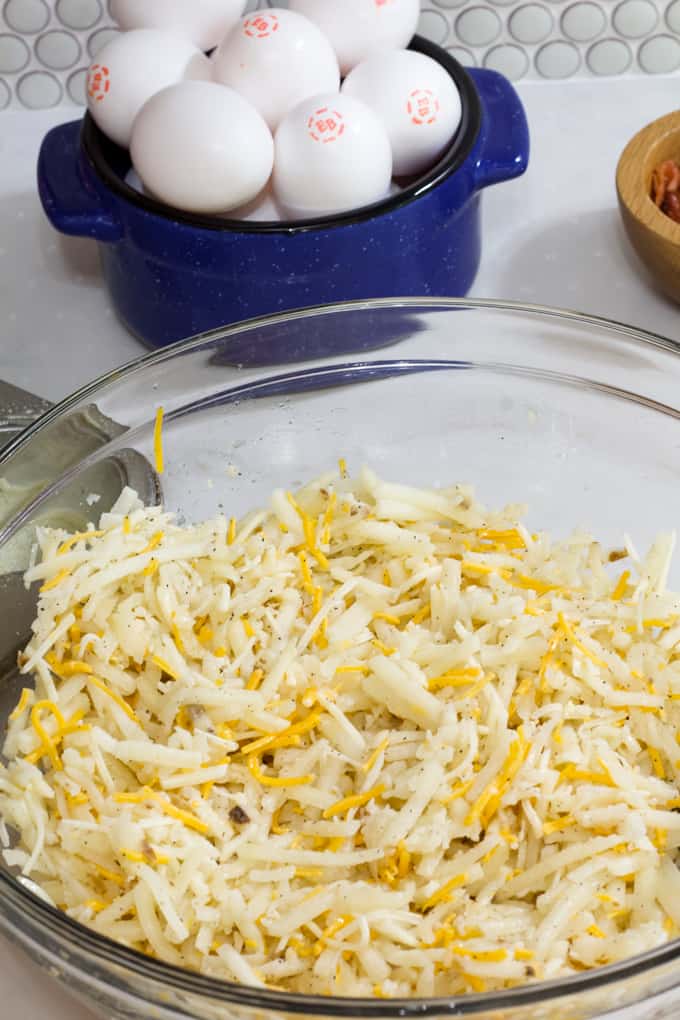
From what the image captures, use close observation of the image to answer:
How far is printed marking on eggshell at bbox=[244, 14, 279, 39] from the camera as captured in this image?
3.86 feet

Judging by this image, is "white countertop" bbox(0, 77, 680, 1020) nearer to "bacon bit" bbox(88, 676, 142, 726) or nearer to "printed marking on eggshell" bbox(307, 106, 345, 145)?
"printed marking on eggshell" bbox(307, 106, 345, 145)

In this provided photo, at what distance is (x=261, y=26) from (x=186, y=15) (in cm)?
12

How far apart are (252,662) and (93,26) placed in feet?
3.22

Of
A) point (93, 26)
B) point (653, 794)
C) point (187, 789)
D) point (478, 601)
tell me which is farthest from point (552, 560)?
point (93, 26)

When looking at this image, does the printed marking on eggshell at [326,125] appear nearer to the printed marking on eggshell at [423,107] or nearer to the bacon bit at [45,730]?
the printed marking on eggshell at [423,107]

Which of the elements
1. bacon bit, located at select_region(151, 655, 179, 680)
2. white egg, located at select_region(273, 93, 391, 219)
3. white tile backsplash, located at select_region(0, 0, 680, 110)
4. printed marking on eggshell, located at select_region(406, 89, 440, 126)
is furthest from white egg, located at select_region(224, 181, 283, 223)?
bacon bit, located at select_region(151, 655, 179, 680)

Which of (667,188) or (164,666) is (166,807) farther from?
(667,188)

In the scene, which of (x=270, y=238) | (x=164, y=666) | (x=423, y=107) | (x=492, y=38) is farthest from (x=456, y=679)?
(x=492, y=38)

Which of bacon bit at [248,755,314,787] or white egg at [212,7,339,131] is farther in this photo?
white egg at [212,7,339,131]

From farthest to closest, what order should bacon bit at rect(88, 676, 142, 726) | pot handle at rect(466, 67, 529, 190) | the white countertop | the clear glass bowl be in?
1. the white countertop
2. pot handle at rect(466, 67, 529, 190)
3. the clear glass bowl
4. bacon bit at rect(88, 676, 142, 726)

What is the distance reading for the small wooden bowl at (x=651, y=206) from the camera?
1201 millimetres

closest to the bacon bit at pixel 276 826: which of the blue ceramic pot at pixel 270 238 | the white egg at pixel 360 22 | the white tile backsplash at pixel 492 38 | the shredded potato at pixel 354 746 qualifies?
the shredded potato at pixel 354 746

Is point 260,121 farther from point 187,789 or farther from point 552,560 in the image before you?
point 187,789

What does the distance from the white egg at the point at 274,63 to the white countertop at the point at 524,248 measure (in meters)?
0.29
